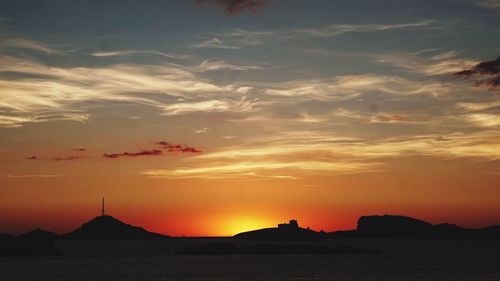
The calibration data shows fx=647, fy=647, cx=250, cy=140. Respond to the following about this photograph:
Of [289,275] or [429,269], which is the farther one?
[429,269]

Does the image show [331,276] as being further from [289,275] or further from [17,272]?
[17,272]

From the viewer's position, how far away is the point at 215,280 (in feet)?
Result: 478

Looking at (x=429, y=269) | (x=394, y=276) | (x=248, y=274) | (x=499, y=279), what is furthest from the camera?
(x=429, y=269)

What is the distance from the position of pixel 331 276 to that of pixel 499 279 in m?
36.8

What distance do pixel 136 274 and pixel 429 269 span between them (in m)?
78.7

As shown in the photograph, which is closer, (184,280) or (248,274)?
(184,280)

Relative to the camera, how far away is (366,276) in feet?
499

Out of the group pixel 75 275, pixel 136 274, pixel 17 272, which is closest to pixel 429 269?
pixel 136 274

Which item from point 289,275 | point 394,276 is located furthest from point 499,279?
point 289,275

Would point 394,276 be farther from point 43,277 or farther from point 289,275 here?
point 43,277

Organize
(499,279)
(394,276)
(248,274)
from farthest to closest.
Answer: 1. (248,274)
2. (394,276)
3. (499,279)

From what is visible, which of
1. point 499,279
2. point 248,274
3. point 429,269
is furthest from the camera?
point 429,269

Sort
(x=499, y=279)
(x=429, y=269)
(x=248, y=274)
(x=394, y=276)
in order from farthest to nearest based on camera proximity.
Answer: (x=429, y=269) < (x=248, y=274) < (x=394, y=276) < (x=499, y=279)

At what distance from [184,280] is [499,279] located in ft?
227
